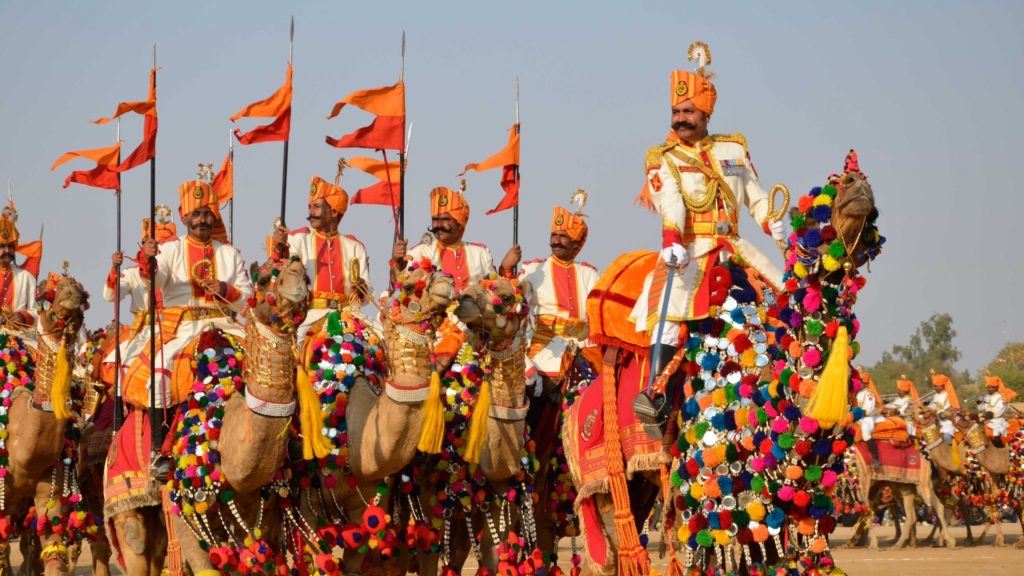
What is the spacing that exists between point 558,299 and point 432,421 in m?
3.38

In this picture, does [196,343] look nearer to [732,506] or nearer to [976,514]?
[732,506]

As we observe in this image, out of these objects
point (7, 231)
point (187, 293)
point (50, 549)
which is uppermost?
point (7, 231)

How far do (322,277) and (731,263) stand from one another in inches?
183

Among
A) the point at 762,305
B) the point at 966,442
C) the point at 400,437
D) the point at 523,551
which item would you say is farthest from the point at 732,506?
the point at 966,442

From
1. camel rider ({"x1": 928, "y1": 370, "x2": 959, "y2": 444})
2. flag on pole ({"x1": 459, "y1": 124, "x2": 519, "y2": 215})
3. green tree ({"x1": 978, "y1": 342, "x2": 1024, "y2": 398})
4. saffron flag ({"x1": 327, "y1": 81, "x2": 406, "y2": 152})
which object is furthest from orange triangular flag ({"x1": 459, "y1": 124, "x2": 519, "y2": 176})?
green tree ({"x1": 978, "y1": 342, "x2": 1024, "y2": 398})

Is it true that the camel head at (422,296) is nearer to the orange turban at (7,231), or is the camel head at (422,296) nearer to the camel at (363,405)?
the camel at (363,405)

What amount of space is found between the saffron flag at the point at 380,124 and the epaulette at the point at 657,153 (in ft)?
10.6

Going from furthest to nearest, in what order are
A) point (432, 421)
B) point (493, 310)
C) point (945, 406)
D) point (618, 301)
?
point (945, 406), point (493, 310), point (618, 301), point (432, 421)

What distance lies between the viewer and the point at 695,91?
10047 millimetres

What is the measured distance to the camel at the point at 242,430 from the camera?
31.1ft

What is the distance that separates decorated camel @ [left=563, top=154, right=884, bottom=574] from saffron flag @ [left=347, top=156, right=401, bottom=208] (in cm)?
489

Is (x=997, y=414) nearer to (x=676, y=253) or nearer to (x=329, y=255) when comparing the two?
(x=329, y=255)

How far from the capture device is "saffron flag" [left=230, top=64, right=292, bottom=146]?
1284 centimetres

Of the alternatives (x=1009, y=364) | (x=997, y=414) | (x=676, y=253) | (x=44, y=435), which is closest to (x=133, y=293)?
(x=44, y=435)
